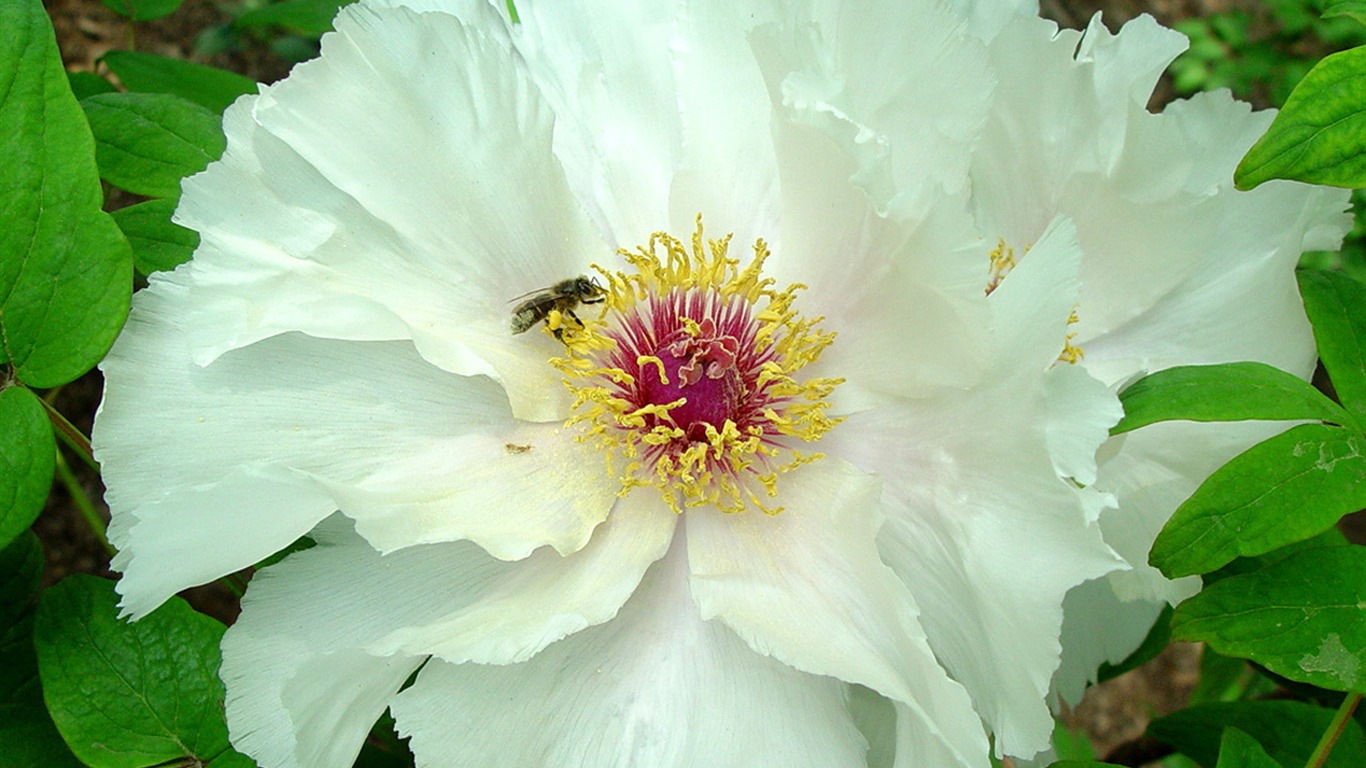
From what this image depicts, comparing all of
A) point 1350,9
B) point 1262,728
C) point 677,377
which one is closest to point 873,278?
point 677,377

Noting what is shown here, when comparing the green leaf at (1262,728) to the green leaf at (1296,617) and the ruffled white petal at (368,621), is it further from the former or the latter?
the ruffled white petal at (368,621)

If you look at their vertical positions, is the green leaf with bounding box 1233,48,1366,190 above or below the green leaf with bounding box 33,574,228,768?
above

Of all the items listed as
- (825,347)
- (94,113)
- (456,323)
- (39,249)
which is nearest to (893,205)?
(825,347)

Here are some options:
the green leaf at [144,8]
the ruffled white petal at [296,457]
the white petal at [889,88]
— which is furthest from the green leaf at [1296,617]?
the green leaf at [144,8]

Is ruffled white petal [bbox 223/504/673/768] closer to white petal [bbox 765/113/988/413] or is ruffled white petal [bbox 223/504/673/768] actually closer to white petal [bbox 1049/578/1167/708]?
white petal [bbox 765/113/988/413]

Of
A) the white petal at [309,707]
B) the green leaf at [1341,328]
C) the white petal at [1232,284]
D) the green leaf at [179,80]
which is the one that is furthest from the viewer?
the green leaf at [179,80]

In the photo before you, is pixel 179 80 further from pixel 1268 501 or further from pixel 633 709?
pixel 1268 501

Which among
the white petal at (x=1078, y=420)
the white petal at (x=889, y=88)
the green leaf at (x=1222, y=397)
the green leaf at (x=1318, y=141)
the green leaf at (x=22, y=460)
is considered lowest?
the green leaf at (x=22, y=460)

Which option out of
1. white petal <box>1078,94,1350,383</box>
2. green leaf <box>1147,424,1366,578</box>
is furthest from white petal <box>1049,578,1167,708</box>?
green leaf <box>1147,424,1366,578</box>
